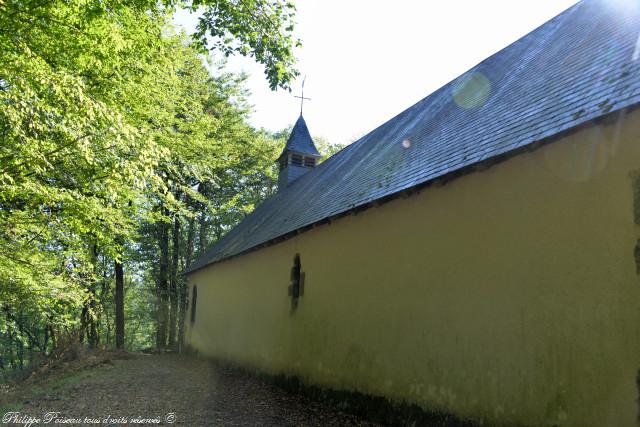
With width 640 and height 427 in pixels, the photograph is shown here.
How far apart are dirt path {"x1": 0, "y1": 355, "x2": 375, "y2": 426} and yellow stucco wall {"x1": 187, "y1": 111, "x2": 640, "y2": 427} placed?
Answer: 3.01 ft

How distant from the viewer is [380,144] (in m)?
12.1

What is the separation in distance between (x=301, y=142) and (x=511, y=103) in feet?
55.3

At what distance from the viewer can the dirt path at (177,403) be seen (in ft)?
21.6

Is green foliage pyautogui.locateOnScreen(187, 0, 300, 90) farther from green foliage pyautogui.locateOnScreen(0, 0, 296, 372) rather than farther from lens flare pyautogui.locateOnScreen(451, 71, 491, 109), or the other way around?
lens flare pyautogui.locateOnScreen(451, 71, 491, 109)

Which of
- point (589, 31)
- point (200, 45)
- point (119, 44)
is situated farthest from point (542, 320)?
point (119, 44)

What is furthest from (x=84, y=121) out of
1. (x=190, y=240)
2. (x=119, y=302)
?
(x=190, y=240)

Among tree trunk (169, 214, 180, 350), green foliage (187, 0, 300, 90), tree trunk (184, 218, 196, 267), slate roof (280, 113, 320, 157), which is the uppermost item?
slate roof (280, 113, 320, 157)

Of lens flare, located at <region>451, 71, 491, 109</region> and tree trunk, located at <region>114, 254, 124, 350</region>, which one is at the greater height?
lens flare, located at <region>451, 71, 491, 109</region>

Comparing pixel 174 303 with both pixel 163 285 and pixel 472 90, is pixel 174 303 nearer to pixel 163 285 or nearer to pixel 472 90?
pixel 163 285

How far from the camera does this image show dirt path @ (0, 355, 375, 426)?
21.6ft

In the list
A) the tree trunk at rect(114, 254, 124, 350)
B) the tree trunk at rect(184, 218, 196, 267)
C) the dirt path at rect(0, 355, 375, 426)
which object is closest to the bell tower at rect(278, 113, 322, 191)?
the tree trunk at rect(184, 218, 196, 267)

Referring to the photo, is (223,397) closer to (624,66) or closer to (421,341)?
(421,341)

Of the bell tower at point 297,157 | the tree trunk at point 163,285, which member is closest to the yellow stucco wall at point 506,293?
the bell tower at point 297,157

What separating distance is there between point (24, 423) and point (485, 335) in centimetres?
623
